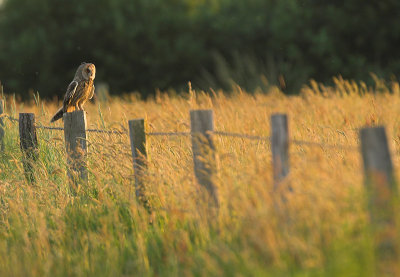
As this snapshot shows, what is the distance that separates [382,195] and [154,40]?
1712 cm

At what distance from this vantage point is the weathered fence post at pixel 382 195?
99.2 inches

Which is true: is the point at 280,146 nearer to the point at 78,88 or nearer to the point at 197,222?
the point at 197,222

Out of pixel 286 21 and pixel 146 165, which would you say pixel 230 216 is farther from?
pixel 286 21

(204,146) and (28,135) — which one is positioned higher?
(28,135)

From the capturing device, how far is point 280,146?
2.99m

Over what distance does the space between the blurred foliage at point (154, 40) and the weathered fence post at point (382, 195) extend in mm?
14093

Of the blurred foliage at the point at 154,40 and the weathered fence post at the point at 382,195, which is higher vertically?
the blurred foliage at the point at 154,40

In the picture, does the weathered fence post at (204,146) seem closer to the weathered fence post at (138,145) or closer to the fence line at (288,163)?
the fence line at (288,163)

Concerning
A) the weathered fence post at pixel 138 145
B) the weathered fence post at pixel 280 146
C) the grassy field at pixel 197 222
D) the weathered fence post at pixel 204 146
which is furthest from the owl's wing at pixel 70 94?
the weathered fence post at pixel 280 146

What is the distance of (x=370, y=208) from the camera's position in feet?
8.52

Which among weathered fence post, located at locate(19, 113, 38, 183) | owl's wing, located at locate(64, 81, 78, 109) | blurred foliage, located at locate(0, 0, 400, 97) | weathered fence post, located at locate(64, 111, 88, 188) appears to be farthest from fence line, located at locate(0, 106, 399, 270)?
blurred foliage, located at locate(0, 0, 400, 97)

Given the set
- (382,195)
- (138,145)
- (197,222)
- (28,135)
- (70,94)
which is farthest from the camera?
(70,94)

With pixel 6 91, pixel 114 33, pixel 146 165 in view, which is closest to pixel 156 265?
pixel 146 165

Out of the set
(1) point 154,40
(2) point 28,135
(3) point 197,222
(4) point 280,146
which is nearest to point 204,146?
(3) point 197,222
